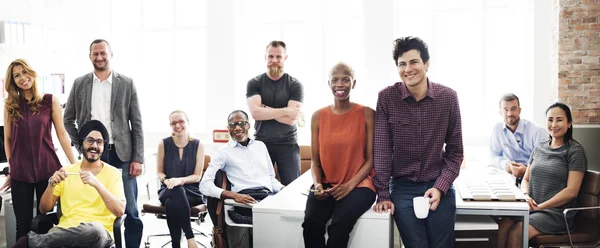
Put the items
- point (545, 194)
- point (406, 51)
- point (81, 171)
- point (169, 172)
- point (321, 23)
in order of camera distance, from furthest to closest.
A: 1. point (321, 23)
2. point (169, 172)
3. point (545, 194)
4. point (81, 171)
5. point (406, 51)

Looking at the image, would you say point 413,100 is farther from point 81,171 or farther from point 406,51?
point 81,171

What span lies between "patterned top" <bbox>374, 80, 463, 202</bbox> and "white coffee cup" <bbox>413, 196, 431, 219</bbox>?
0.20 meters

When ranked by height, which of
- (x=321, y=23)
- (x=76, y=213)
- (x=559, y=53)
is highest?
(x=321, y=23)

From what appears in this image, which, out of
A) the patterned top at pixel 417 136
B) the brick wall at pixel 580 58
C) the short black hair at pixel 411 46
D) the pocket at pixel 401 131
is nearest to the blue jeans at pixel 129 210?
the patterned top at pixel 417 136

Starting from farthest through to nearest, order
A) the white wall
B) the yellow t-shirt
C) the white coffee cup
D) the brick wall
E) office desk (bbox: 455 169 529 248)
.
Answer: the white wall
the brick wall
the yellow t-shirt
office desk (bbox: 455 169 529 248)
the white coffee cup

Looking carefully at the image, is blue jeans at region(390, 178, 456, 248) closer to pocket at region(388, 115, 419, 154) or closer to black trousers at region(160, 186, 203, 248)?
pocket at region(388, 115, 419, 154)

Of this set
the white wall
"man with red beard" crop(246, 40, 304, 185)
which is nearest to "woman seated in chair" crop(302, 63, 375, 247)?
"man with red beard" crop(246, 40, 304, 185)

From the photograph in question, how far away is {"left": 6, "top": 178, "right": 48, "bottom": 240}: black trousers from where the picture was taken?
303 centimetres

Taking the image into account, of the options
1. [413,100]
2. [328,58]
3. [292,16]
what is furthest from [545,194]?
[292,16]

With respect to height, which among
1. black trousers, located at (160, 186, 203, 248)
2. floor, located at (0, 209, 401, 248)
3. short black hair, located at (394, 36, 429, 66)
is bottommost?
floor, located at (0, 209, 401, 248)

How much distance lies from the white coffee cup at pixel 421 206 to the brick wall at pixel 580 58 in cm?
348

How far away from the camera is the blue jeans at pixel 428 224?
7.71 feet

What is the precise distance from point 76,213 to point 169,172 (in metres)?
1.03

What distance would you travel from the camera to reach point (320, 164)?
272 centimetres
